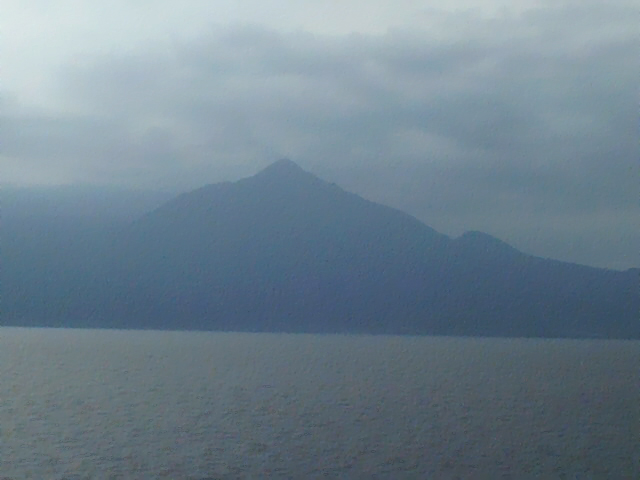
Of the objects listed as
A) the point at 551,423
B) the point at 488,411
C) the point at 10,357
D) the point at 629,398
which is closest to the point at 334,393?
the point at 488,411

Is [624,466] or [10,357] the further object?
[10,357]

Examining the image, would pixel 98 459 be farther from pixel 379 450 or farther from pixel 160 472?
pixel 379 450

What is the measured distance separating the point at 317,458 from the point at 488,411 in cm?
2342

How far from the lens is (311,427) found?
44500 millimetres

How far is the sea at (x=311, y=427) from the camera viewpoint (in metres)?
33.0

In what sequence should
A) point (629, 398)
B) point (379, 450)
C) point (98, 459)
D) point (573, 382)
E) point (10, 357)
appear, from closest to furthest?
point (98, 459)
point (379, 450)
point (629, 398)
point (573, 382)
point (10, 357)

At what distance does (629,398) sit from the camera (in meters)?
66.2

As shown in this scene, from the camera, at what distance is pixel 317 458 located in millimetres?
34969

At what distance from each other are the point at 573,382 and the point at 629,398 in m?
18.2

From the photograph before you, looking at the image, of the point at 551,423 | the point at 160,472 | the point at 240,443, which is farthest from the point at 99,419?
the point at 551,423

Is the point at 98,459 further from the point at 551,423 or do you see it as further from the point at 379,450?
the point at 551,423

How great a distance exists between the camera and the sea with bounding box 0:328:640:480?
3297 cm

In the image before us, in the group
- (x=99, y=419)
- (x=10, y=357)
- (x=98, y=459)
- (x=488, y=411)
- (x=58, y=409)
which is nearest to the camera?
(x=98, y=459)

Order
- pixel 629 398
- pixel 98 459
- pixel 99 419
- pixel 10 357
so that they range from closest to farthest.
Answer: pixel 98 459, pixel 99 419, pixel 629 398, pixel 10 357
